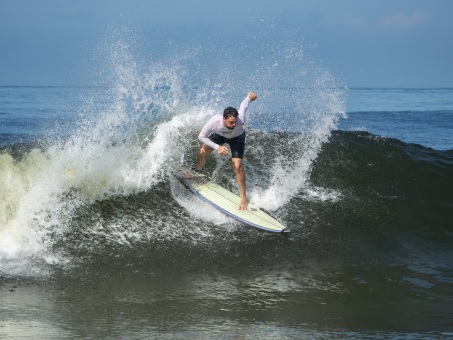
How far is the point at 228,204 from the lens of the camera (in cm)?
934

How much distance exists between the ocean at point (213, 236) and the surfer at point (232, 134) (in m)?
0.69

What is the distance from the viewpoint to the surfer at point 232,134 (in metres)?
9.13

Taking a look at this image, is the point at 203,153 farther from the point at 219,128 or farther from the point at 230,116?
the point at 230,116

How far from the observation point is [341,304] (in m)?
6.81

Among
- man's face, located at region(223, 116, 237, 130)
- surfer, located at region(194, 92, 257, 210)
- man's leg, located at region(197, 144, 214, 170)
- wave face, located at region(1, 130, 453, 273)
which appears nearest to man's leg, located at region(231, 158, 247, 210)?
surfer, located at region(194, 92, 257, 210)

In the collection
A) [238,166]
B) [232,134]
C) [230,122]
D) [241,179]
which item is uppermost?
[230,122]

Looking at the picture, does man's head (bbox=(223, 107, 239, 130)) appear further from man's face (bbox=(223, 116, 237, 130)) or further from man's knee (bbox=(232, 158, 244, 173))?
man's knee (bbox=(232, 158, 244, 173))

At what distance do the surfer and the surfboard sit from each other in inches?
7.0

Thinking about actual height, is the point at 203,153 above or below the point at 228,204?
above

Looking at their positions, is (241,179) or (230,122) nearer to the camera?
(230,122)

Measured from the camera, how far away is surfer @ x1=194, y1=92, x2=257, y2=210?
29.9 ft

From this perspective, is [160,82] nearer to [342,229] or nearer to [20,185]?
[20,185]

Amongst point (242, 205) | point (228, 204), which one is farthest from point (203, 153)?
point (242, 205)

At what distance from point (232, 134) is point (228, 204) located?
1.08m
